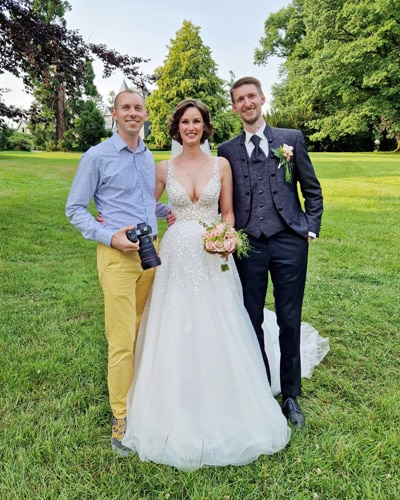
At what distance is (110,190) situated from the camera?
9.30ft

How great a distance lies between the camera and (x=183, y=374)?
2891mm

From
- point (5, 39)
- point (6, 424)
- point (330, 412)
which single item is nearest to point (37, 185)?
point (5, 39)

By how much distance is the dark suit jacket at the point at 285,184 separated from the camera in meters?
2.99

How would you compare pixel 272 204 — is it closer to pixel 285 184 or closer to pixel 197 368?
pixel 285 184

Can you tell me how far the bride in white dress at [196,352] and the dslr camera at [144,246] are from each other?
45 cm

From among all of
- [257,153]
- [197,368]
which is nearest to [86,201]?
[257,153]

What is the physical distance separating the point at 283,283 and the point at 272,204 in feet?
2.04

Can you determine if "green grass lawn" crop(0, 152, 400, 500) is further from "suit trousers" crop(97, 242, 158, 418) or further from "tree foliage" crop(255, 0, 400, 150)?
"tree foliage" crop(255, 0, 400, 150)

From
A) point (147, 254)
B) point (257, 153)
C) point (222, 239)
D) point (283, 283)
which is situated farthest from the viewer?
point (283, 283)

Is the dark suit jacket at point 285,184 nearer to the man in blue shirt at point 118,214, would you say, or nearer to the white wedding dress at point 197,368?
the white wedding dress at point 197,368

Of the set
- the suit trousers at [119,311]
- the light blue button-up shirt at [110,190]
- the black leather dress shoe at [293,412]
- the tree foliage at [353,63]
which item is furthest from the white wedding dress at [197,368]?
the tree foliage at [353,63]

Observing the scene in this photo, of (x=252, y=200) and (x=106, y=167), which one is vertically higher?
(x=106, y=167)

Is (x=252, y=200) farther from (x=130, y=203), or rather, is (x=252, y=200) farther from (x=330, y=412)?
(x=330, y=412)

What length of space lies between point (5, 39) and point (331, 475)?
9030 millimetres
